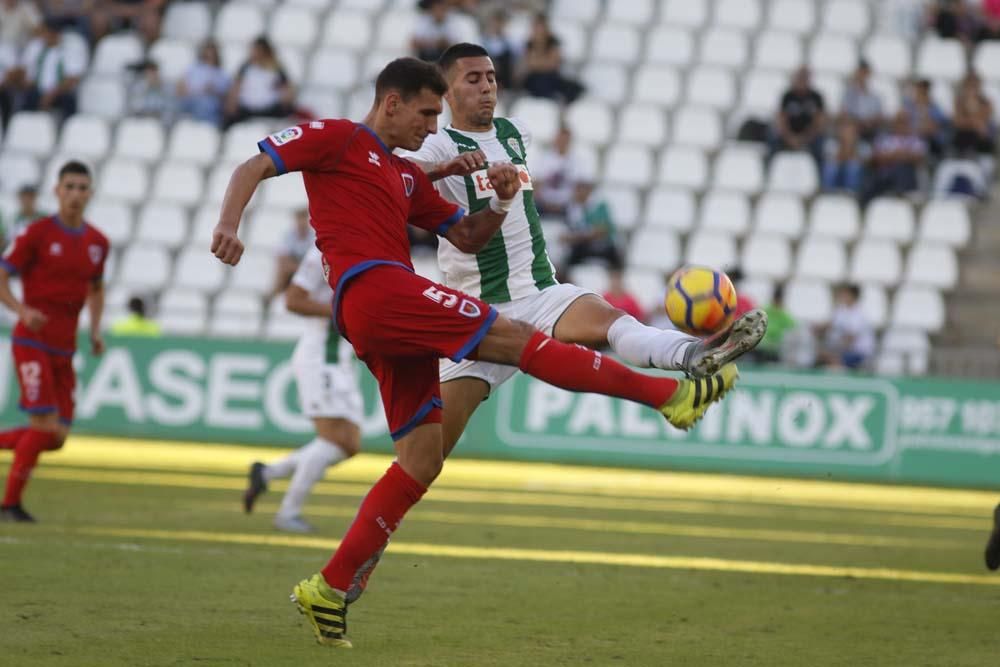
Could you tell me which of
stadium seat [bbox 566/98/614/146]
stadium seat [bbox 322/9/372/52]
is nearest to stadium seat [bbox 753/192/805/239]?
stadium seat [bbox 566/98/614/146]

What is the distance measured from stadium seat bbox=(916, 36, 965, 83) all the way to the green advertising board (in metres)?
7.08

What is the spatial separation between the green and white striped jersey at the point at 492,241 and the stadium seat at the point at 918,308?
45.6ft

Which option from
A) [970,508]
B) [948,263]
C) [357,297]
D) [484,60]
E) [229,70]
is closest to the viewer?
[357,297]

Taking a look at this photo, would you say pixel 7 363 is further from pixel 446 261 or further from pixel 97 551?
pixel 446 261

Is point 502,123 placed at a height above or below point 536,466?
above

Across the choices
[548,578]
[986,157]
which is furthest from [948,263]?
[548,578]

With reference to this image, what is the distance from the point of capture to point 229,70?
80.2ft

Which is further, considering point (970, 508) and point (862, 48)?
point (862, 48)

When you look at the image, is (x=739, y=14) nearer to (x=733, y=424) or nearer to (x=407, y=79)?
(x=733, y=424)

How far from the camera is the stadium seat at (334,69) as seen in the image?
79.2 ft

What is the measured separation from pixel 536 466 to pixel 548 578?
1004 centimetres

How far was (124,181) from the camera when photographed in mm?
22984

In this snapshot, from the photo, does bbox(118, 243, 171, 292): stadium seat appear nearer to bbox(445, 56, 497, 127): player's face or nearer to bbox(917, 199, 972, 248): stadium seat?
bbox(917, 199, 972, 248): stadium seat

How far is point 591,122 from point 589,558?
13971mm
